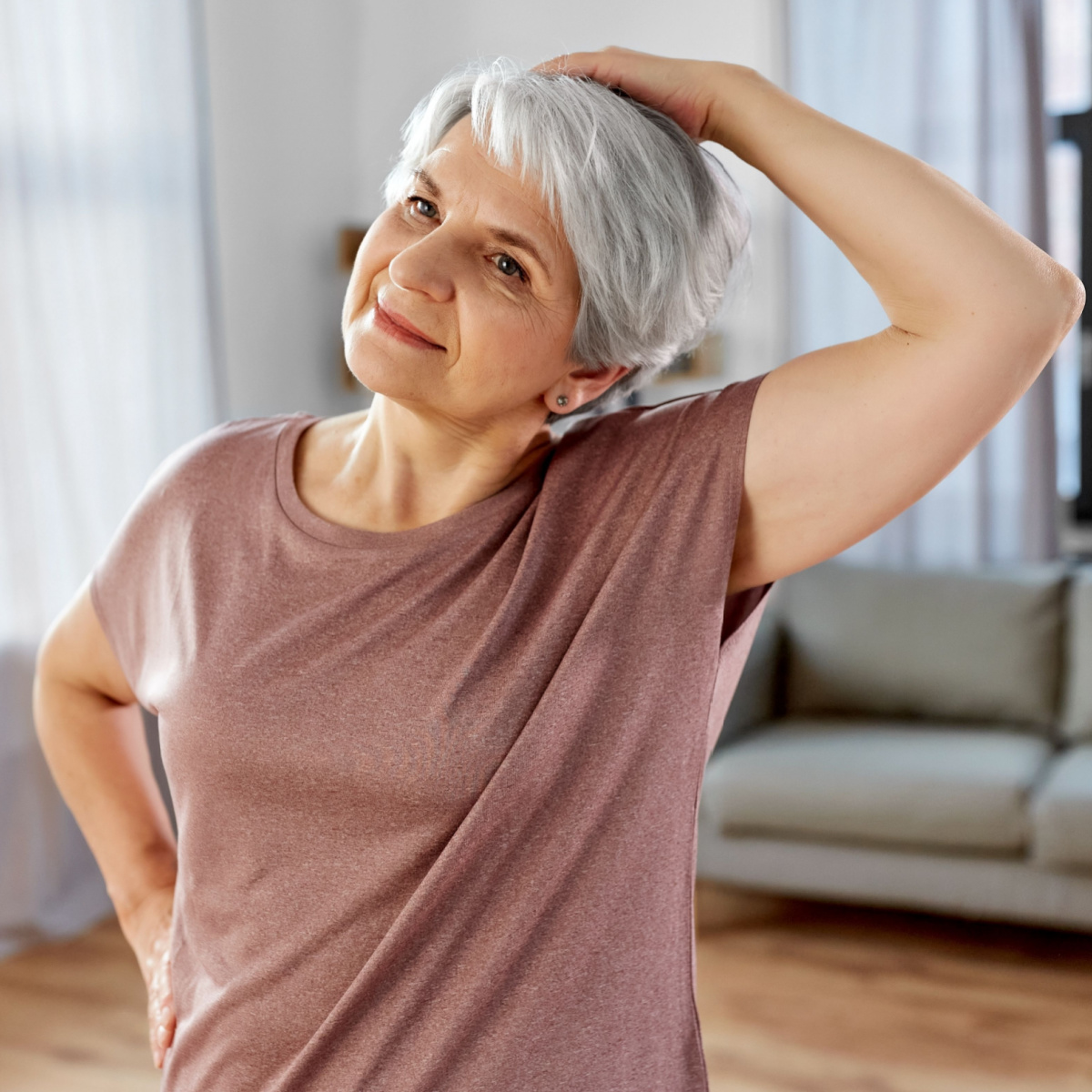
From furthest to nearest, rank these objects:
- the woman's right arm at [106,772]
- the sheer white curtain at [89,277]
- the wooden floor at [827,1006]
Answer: the sheer white curtain at [89,277]
the wooden floor at [827,1006]
the woman's right arm at [106,772]

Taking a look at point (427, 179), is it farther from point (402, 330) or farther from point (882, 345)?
point (882, 345)

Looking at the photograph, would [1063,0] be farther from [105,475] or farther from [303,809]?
[303,809]

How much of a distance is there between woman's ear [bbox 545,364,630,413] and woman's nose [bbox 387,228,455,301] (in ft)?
0.52

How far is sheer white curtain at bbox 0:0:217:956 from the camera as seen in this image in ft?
9.93

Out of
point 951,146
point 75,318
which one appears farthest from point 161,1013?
point 951,146

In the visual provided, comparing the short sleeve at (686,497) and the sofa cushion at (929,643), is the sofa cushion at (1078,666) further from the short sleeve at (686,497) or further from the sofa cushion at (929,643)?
the short sleeve at (686,497)

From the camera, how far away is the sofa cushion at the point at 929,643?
3.40 meters

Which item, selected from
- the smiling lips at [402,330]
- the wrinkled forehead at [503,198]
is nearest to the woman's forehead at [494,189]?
the wrinkled forehead at [503,198]

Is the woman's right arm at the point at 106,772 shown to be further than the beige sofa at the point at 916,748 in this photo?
No

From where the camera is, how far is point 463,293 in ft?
3.26

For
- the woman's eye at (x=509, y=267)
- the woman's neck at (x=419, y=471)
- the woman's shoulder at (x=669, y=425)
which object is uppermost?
the woman's eye at (x=509, y=267)

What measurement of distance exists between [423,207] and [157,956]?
0.74 metres

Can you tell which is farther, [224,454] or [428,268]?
[224,454]

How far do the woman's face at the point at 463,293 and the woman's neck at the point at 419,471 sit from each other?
0.10ft
